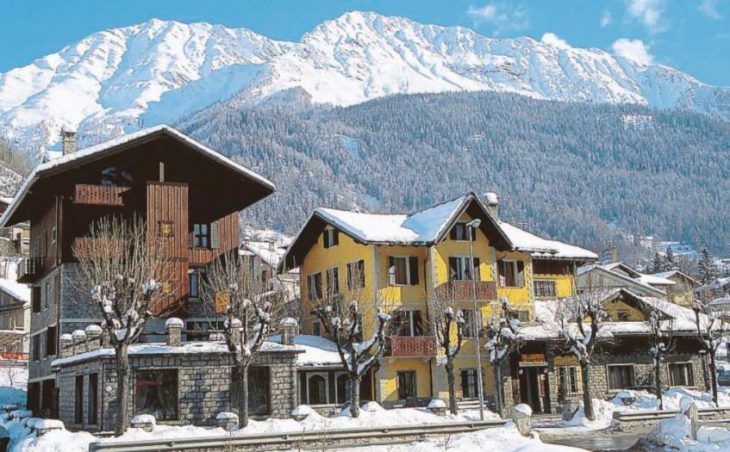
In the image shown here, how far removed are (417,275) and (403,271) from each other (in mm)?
977

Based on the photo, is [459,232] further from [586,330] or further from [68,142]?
[68,142]

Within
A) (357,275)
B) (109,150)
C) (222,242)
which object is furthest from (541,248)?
(109,150)

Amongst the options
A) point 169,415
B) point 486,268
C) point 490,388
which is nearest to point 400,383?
point 490,388

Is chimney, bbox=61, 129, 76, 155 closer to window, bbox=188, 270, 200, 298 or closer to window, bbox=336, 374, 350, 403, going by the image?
window, bbox=188, 270, 200, 298

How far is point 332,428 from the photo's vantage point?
3919 centimetres

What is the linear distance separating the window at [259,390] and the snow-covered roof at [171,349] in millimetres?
1176

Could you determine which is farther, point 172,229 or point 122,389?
point 172,229

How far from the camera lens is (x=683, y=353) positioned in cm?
5928

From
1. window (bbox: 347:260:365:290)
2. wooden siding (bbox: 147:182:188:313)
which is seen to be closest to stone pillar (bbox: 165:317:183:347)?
wooden siding (bbox: 147:182:188:313)

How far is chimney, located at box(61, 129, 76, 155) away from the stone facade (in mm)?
14845

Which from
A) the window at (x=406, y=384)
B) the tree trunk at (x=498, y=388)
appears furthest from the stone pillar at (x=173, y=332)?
the tree trunk at (x=498, y=388)

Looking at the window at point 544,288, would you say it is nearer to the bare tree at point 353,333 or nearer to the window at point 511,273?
the window at point 511,273

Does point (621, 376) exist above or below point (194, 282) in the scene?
below

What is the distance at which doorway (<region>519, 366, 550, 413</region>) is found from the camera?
55.3 m
